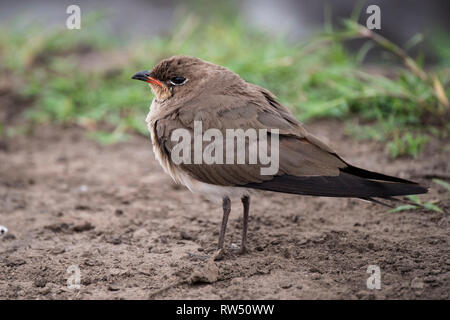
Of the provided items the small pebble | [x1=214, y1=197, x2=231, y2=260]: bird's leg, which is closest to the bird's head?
[x1=214, y1=197, x2=231, y2=260]: bird's leg

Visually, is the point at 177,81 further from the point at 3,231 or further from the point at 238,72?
the point at 238,72

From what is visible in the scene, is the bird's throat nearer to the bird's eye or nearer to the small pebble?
the bird's eye

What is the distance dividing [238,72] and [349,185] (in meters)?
3.76

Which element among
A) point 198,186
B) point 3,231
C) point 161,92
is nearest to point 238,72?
point 161,92

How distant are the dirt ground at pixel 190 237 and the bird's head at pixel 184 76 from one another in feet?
3.53

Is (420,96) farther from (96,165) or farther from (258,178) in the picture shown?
(96,165)

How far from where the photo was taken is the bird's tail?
3.59 m

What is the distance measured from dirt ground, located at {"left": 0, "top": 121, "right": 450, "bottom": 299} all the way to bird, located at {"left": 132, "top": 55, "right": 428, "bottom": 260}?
0.44 meters

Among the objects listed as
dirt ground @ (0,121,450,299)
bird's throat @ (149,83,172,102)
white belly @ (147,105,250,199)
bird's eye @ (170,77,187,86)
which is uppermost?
bird's eye @ (170,77,187,86)

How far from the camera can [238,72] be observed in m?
7.15

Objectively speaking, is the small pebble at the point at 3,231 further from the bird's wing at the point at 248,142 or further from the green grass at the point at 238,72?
the green grass at the point at 238,72

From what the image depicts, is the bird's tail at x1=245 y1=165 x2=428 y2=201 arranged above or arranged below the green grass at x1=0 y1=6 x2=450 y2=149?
below

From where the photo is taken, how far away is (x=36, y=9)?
12047mm

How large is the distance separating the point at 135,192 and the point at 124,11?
7942mm
